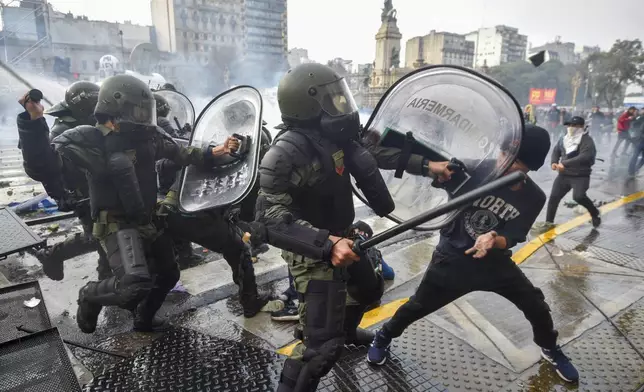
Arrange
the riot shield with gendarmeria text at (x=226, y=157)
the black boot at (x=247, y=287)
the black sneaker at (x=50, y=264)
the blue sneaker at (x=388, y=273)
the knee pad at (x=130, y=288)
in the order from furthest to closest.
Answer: the black sneaker at (x=50, y=264) → the blue sneaker at (x=388, y=273) → the black boot at (x=247, y=287) → the riot shield with gendarmeria text at (x=226, y=157) → the knee pad at (x=130, y=288)

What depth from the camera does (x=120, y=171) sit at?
9.89 ft

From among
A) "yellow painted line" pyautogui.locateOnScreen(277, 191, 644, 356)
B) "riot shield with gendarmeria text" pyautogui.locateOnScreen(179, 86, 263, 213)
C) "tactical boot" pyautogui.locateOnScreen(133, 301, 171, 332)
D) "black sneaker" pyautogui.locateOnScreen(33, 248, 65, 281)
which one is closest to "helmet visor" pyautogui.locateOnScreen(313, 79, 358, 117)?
"riot shield with gendarmeria text" pyautogui.locateOnScreen(179, 86, 263, 213)

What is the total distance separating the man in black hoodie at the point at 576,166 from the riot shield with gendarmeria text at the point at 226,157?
14.6 ft

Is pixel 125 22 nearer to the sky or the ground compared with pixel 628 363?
nearer to the sky

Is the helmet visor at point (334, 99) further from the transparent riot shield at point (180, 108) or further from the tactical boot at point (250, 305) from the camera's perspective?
the transparent riot shield at point (180, 108)

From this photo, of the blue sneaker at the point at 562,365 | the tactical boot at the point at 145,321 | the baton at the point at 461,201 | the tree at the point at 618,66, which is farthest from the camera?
the tree at the point at 618,66

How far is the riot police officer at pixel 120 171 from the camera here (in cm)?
302

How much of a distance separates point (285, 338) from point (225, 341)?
18.3 inches

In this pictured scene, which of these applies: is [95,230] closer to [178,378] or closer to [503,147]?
[178,378]

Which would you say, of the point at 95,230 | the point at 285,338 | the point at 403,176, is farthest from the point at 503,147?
the point at 95,230

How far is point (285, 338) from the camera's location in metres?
3.28

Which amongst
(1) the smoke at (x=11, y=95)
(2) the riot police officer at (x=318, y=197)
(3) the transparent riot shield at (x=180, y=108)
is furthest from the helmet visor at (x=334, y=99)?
(1) the smoke at (x=11, y=95)

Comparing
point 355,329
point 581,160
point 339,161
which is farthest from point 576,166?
point 339,161

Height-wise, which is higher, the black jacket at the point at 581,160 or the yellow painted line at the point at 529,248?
the black jacket at the point at 581,160
